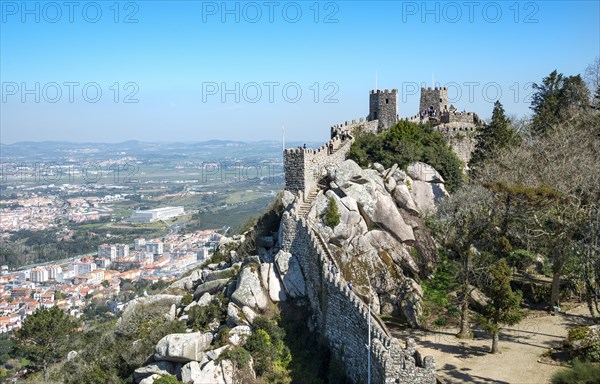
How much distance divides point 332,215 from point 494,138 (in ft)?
43.6

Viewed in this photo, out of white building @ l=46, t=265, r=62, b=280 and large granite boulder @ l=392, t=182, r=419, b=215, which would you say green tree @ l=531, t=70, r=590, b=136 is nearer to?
large granite boulder @ l=392, t=182, r=419, b=215

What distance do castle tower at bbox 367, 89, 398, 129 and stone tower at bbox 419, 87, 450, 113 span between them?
5.60 m

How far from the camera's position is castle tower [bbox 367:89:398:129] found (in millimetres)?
37844

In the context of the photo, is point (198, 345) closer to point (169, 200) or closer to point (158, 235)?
point (158, 235)

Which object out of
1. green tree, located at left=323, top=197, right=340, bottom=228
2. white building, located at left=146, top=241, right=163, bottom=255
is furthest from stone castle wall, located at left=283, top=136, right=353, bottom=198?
white building, located at left=146, top=241, right=163, bottom=255

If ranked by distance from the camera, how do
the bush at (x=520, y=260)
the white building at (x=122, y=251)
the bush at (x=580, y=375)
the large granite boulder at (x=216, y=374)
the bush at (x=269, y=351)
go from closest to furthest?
the bush at (x=580, y=375) → the large granite boulder at (x=216, y=374) → the bush at (x=269, y=351) → the bush at (x=520, y=260) → the white building at (x=122, y=251)

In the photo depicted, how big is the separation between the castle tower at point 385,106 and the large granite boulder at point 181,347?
22.2 meters

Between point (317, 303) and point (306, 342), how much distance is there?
1.51 m

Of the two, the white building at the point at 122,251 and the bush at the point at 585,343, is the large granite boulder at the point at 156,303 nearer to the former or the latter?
the bush at the point at 585,343

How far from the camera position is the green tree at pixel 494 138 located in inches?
1266

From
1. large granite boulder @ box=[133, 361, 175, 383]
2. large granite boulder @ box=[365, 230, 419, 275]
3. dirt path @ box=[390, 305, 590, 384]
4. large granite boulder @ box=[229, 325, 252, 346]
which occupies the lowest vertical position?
large granite boulder @ box=[133, 361, 175, 383]

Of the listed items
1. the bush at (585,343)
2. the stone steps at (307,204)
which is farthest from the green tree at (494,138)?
the bush at (585,343)

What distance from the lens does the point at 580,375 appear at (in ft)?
44.7

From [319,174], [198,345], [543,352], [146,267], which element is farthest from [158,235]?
[543,352]
